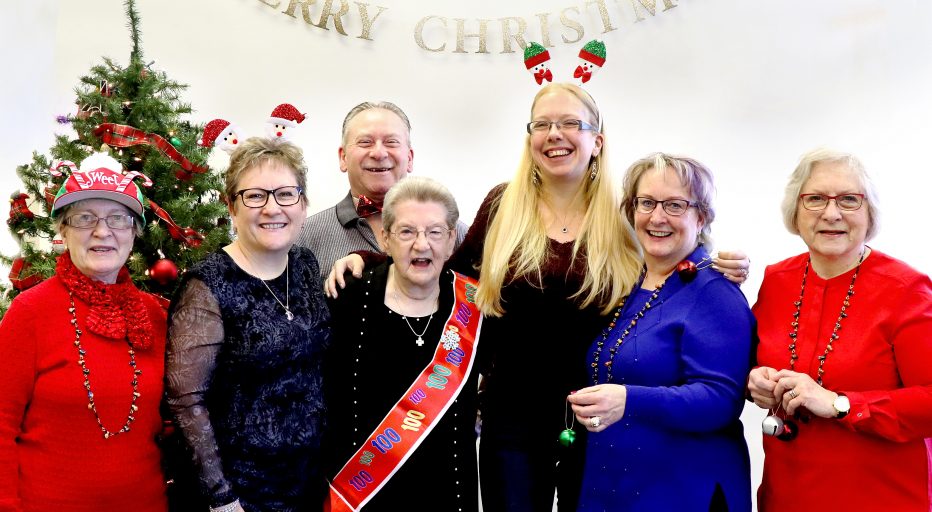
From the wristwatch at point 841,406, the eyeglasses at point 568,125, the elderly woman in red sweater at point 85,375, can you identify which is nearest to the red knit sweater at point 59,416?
the elderly woman in red sweater at point 85,375

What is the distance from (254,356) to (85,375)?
0.35 meters

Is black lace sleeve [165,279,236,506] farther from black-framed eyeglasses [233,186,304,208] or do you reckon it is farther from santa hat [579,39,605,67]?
santa hat [579,39,605,67]

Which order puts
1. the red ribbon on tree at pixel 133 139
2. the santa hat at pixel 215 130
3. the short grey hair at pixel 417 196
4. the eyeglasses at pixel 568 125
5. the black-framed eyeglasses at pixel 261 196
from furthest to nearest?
the red ribbon on tree at pixel 133 139 → the santa hat at pixel 215 130 → the eyeglasses at pixel 568 125 → the short grey hair at pixel 417 196 → the black-framed eyeglasses at pixel 261 196

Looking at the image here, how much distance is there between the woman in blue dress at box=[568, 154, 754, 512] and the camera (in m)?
1.55

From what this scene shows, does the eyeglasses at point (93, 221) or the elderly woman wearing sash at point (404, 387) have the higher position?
the eyeglasses at point (93, 221)

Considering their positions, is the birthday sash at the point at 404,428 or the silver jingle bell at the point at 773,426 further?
the birthday sash at the point at 404,428

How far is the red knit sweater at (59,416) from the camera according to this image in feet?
5.11

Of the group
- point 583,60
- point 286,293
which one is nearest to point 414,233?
point 286,293

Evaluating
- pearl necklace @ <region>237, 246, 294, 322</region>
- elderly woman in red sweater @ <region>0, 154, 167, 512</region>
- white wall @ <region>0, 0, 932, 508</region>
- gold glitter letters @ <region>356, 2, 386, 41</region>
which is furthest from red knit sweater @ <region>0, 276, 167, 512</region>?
gold glitter letters @ <region>356, 2, 386, 41</region>

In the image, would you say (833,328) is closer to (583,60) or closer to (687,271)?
(687,271)

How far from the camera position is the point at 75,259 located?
165 centimetres

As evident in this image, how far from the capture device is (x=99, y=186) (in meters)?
1.65

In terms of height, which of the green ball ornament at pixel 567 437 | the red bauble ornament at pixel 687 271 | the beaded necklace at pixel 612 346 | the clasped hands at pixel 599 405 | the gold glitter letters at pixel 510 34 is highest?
the gold glitter letters at pixel 510 34

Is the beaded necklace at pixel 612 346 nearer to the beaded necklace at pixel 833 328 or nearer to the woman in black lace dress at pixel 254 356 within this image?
the beaded necklace at pixel 833 328
